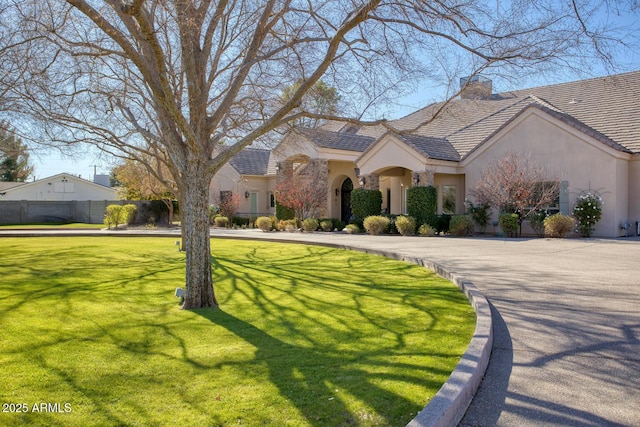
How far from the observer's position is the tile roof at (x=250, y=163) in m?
38.3

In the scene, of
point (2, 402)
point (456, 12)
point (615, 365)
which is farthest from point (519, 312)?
point (2, 402)

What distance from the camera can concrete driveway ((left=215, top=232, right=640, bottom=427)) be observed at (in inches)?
166

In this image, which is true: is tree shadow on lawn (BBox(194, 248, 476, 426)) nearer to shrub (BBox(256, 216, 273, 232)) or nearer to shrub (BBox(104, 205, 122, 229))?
shrub (BBox(256, 216, 273, 232))

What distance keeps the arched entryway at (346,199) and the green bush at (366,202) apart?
21.5 ft

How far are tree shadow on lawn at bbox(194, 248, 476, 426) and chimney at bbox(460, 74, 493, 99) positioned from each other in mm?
3854

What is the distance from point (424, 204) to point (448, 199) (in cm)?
280

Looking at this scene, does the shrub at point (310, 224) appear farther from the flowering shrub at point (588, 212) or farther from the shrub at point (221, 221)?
the flowering shrub at point (588, 212)

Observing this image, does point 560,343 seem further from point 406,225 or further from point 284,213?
point 284,213

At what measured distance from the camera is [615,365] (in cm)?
523

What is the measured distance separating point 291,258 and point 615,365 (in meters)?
10.9

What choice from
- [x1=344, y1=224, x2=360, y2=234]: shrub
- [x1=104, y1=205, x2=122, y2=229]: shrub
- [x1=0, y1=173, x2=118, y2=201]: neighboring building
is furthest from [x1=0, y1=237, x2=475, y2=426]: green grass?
[x1=0, y1=173, x2=118, y2=201]: neighboring building

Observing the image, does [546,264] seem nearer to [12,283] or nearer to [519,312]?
[519,312]

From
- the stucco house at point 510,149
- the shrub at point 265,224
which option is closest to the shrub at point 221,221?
the stucco house at point 510,149

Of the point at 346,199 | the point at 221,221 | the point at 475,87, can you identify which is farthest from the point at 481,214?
the point at 221,221
